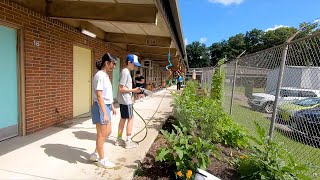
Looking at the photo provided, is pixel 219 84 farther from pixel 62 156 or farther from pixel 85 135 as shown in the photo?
pixel 62 156

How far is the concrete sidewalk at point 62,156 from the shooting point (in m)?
3.26

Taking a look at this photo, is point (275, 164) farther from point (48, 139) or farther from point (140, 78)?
point (140, 78)

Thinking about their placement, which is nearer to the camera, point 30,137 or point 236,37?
point 30,137

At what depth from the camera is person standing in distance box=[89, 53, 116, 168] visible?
10.9 feet

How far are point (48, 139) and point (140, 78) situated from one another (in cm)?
→ 577

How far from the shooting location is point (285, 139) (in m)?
3.75

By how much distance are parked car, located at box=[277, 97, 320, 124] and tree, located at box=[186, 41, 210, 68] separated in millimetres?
93993

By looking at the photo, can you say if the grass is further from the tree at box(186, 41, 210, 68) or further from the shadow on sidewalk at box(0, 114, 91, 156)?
the tree at box(186, 41, 210, 68)

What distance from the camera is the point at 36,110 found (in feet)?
16.5

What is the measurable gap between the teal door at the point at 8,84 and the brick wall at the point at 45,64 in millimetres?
189

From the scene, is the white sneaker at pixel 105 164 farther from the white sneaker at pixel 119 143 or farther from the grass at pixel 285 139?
the grass at pixel 285 139

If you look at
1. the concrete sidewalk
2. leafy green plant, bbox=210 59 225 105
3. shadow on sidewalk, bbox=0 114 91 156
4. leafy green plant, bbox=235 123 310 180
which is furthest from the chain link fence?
leafy green plant, bbox=210 59 225 105

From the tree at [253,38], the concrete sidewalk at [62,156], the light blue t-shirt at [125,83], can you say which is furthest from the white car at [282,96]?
the tree at [253,38]

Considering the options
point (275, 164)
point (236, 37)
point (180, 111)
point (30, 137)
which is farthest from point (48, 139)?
point (236, 37)
